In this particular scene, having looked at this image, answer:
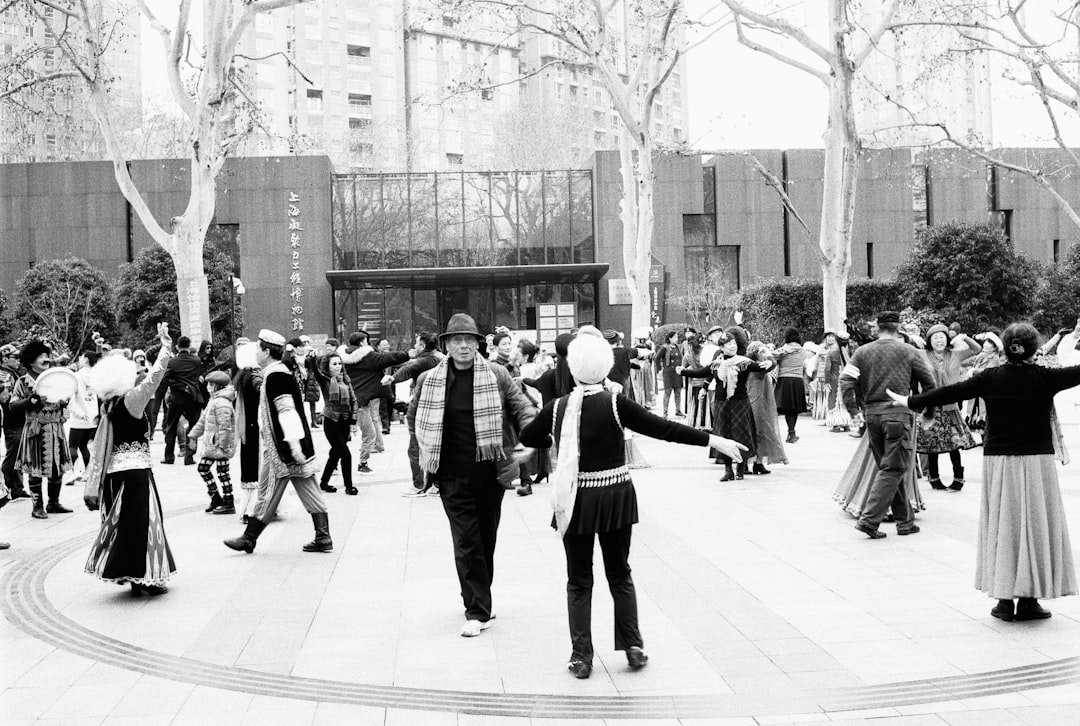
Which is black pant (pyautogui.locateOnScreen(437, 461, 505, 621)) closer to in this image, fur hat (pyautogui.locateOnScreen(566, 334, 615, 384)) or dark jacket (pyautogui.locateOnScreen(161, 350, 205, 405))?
fur hat (pyautogui.locateOnScreen(566, 334, 615, 384))

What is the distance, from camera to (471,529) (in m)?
6.06

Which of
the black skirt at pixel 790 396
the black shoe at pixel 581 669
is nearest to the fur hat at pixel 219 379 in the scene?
the black shoe at pixel 581 669

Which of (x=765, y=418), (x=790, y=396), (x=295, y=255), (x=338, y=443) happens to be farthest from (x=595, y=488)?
(x=295, y=255)

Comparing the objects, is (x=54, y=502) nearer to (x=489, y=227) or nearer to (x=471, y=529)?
(x=471, y=529)

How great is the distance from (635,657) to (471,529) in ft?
4.09

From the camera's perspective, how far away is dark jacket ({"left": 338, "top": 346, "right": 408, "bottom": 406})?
467 inches

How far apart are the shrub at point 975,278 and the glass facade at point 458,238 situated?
12.6 m

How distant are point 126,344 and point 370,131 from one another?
3619 cm

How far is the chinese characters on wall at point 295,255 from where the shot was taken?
3806 cm

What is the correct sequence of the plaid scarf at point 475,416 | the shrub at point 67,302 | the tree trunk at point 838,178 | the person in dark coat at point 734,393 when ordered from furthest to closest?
1. the shrub at point 67,302
2. the tree trunk at point 838,178
3. the person in dark coat at point 734,393
4. the plaid scarf at point 475,416


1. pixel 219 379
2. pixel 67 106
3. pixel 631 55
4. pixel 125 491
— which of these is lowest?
pixel 125 491

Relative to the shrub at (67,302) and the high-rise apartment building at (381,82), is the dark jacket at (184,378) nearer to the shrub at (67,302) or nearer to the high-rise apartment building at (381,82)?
the shrub at (67,302)

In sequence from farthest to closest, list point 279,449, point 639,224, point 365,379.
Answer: point 639,224 → point 365,379 → point 279,449

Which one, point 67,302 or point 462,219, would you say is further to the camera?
point 462,219
